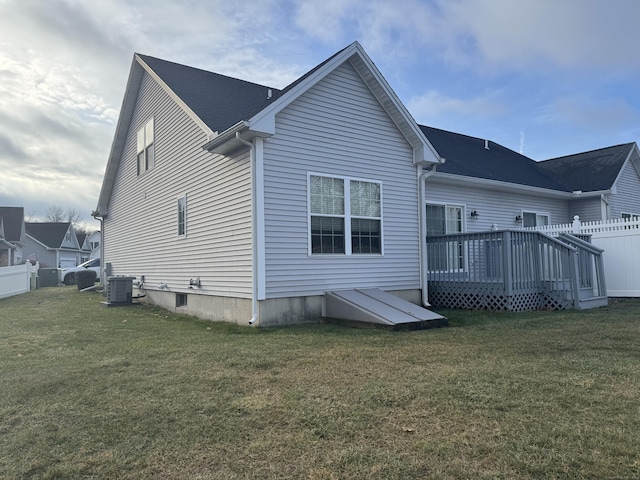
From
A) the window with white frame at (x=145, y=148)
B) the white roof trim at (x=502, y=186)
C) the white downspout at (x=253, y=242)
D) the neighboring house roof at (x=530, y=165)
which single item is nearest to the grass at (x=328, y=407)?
the white downspout at (x=253, y=242)

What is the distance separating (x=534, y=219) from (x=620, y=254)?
158 inches

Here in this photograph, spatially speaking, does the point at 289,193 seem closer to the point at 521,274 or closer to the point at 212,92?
the point at 212,92

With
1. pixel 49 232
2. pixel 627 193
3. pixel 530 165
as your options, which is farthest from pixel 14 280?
pixel 49 232

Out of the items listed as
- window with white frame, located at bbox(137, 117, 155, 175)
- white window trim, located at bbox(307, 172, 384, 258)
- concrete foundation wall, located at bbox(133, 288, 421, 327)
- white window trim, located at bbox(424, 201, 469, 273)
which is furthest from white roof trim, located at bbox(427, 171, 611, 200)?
window with white frame, located at bbox(137, 117, 155, 175)

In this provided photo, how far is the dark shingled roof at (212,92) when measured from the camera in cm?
958

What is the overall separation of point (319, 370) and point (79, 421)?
225 centimetres

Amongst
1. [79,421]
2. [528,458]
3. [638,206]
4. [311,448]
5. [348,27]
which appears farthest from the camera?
[638,206]

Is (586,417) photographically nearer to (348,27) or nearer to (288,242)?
(288,242)

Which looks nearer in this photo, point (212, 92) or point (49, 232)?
point (212, 92)

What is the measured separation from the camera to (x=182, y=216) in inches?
437

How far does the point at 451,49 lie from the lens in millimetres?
14203

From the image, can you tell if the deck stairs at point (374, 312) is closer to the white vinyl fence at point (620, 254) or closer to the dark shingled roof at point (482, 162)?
the dark shingled roof at point (482, 162)

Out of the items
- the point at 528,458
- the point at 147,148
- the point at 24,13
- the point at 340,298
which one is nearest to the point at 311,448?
the point at 528,458

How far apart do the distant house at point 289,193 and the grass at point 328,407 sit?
2.15 metres
